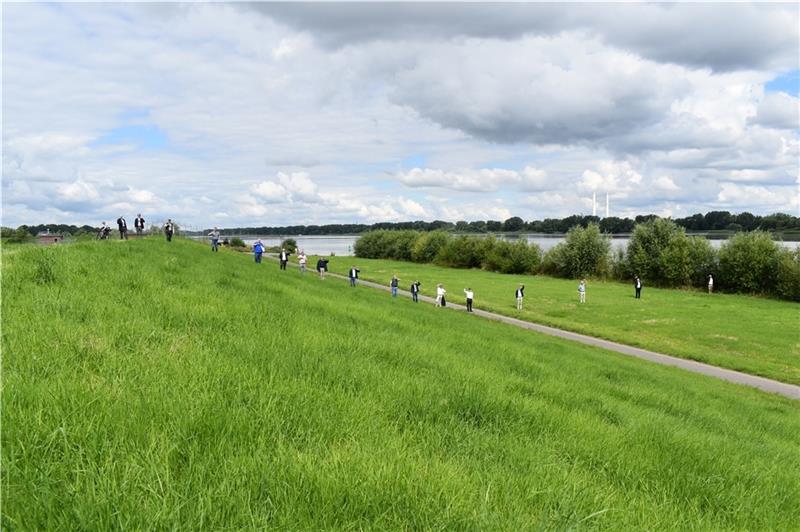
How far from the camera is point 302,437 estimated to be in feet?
12.7

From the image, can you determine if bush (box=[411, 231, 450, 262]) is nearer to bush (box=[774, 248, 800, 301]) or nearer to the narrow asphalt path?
bush (box=[774, 248, 800, 301])

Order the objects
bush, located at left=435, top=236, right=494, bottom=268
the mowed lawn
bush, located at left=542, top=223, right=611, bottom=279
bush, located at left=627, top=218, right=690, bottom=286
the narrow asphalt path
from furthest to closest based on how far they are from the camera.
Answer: bush, located at left=435, top=236, right=494, bottom=268 < bush, located at left=542, top=223, right=611, bottom=279 < bush, located at left=627, top=218, right=690, bottom=286 < the mowed lawn < the narrow asphalt path

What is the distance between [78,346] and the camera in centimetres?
502

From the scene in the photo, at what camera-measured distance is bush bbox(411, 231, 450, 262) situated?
116 m

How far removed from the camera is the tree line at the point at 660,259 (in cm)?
5888

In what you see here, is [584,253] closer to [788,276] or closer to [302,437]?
[788,276]

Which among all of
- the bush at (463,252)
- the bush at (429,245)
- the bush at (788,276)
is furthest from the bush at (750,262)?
the bush at (429,245)

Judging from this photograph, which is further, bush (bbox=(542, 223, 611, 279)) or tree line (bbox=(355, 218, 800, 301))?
bush (bbox=(542, 223, 611, 279))

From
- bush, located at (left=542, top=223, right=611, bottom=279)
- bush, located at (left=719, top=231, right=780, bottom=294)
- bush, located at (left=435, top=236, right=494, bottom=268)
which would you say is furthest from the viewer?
bush, located at (left=435, top=236, right=494, bottom=268)

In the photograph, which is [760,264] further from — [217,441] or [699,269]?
[217,441]

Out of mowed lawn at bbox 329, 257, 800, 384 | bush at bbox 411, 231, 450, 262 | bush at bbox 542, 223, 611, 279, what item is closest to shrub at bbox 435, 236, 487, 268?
bush at bbox 411, 231, 450, 262

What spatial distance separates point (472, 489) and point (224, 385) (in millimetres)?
2496

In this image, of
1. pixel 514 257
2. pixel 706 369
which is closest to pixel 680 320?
pixel 706 369

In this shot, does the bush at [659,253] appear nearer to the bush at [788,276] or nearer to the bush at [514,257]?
the bush at [788,276]
